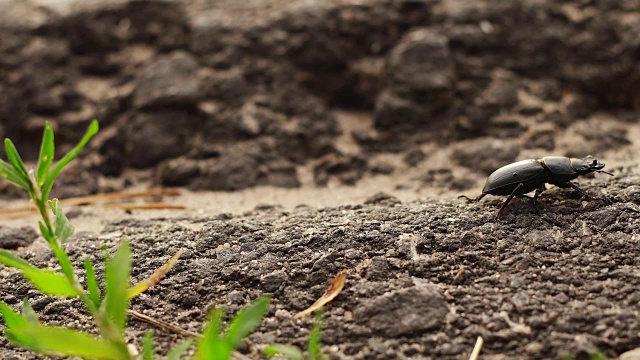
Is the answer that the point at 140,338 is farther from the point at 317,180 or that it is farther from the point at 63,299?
the point at 317,180

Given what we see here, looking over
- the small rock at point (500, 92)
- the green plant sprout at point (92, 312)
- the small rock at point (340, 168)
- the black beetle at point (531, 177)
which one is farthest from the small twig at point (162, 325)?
the small rock at point (500, 92)

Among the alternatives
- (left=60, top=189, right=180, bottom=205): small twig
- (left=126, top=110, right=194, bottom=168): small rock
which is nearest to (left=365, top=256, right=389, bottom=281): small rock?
(left=60, top=189, right=180, bottom=205): small twig

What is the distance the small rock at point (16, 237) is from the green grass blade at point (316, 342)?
1532 mm

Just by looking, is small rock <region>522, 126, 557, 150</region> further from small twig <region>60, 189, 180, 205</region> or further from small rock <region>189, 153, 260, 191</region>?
small twig <region>60, 189, 180, 205</region>

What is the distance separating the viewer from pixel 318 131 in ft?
11.4

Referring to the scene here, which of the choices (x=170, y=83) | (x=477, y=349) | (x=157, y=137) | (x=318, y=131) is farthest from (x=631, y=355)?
(x=170, y=83)

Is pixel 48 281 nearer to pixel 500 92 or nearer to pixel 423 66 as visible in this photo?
pixel 423 66

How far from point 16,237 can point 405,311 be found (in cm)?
181

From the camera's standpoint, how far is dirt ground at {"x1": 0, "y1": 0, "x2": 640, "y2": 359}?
1958 millimetres

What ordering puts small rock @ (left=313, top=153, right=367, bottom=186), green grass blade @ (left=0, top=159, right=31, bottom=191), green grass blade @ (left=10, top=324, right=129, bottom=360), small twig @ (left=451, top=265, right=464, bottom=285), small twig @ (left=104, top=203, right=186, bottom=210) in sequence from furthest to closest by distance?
small rock @ (left=313, top=153, right=367, bottom=186) < small twig @ (left=104, top=203, right=186, bottom=210) < small twig @ (left=451, top=265, right=464, bottom=285) < green grass blade @ (left=0, top=159, right=31, bottom=191) < green grass blade @ (left=10, top=324, right=129, bottom=360)

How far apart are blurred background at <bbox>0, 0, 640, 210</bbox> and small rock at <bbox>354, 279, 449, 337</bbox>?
1.38m

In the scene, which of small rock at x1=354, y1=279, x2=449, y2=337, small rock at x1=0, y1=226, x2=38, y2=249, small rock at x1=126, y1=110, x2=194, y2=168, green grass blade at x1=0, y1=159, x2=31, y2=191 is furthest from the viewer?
small rock at x1=126, y1=110, x2=194, y2=168

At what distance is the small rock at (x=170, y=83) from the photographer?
11.3 ft

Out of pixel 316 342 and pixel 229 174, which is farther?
pixel 229 174
